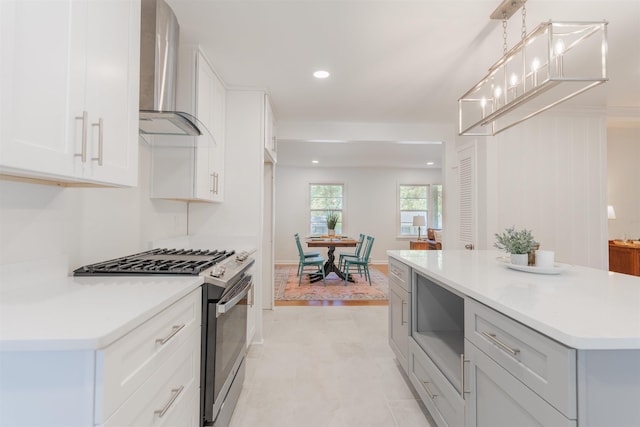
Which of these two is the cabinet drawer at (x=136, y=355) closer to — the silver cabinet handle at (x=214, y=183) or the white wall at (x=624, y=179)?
the silver cabinet handle at (x=214, y=183)

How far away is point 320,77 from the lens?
2838 millimetres

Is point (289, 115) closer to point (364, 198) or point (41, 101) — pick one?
point (41, 101)

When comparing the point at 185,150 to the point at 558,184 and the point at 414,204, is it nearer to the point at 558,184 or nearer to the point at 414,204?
the point at 558,184

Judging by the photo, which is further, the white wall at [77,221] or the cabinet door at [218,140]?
the cabinet door at [218,140]

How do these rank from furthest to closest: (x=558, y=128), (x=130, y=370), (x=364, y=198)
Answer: (x=364, y=198) → (x=558, y=128) → (x=130, y=370)

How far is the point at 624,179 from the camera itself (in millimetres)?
4492

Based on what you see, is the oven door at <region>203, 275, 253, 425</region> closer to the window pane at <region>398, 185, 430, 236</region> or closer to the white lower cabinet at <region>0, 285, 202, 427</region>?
the white lower cabinet at <region>0, 285, 202, 427</region>

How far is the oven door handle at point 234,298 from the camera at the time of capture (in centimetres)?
151

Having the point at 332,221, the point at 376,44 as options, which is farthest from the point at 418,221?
the point at 376,44

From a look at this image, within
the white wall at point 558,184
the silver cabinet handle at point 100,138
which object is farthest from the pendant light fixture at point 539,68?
the silver cabinet handle at point 100,138

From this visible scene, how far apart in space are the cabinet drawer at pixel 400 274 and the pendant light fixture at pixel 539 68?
1107 millimetres

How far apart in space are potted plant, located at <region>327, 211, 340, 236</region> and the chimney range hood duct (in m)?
5.30

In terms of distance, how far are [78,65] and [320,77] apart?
211cm


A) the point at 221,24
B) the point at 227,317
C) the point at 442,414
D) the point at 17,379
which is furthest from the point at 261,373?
the point at 221,24
